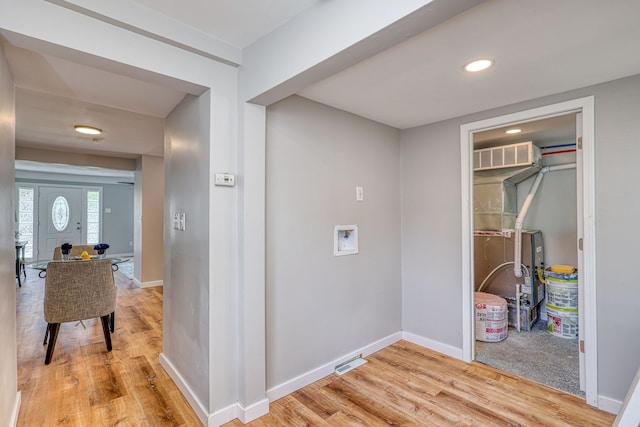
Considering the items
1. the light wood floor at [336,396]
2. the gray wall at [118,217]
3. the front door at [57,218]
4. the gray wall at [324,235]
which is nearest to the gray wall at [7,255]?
the light wood floor at [336,396]

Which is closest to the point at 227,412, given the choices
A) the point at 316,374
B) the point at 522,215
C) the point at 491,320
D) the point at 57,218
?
the point at 316,374

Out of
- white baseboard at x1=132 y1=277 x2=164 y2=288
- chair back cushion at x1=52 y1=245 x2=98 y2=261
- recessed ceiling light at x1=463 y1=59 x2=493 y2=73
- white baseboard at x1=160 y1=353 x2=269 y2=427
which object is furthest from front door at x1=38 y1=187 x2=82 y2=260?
recessed ceiling light at x1=463 y1=59 x2=493 y2=73

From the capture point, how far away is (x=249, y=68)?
6.26 ft

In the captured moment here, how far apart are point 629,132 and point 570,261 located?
88.4 inches

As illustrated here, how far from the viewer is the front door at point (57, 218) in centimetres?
808

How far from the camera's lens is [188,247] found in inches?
87.0

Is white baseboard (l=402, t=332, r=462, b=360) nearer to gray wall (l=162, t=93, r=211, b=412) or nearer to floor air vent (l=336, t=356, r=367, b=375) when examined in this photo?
floor air vent (l=336, t=356, r=367, b=375)

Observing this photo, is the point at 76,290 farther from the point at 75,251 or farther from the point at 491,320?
the point at 491,320

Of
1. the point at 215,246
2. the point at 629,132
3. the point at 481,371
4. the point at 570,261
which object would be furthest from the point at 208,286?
the point at 570,261

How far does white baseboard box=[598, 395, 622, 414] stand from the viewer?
2.00 metres

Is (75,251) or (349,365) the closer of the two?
(349,365)

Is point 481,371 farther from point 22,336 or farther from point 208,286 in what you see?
point 22,336

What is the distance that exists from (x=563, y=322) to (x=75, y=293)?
483 centimetres

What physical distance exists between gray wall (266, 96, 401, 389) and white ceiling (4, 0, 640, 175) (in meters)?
0.27
